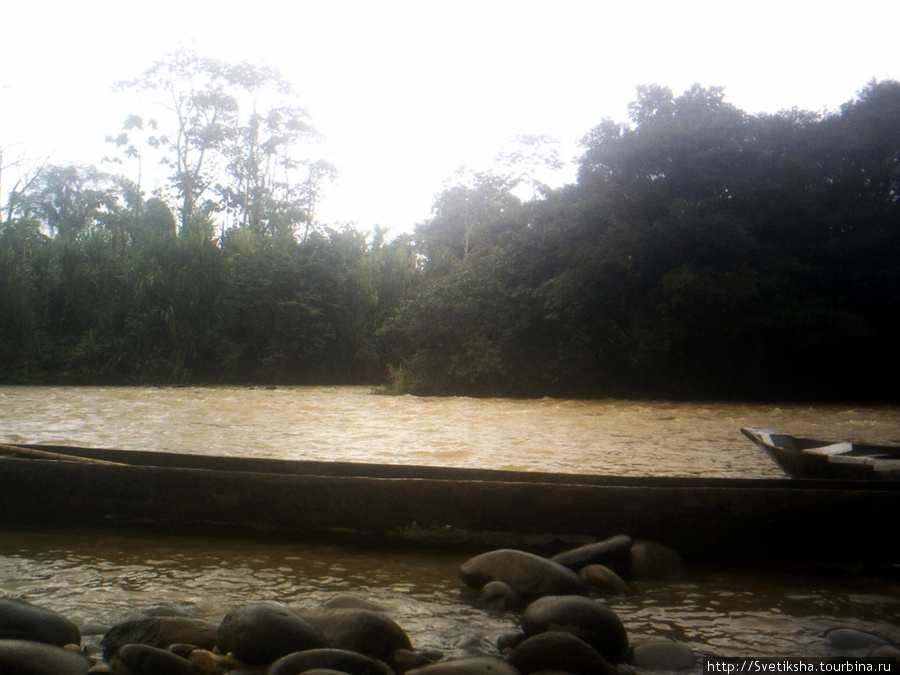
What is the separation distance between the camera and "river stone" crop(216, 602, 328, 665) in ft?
5.82

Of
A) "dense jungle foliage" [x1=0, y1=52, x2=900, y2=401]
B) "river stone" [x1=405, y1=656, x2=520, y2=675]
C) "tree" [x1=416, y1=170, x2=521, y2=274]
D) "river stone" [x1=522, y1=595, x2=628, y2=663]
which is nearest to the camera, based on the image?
"river stone" [x1=405, y1=656, x2=520, y2=675]

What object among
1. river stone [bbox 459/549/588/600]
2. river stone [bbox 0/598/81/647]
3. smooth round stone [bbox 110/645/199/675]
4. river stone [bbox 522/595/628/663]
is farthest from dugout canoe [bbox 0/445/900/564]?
smooth round stone [bbox 110/645/199/675]

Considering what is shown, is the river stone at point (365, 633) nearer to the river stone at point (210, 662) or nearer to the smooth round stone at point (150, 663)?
the river stone at point (210, 662)

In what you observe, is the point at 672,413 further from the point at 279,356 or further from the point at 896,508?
the point at 279,356

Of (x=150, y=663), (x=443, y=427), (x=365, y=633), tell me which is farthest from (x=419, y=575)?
(x=443, y=427)

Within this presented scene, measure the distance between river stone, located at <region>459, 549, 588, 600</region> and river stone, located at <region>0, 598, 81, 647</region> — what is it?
4.07ft

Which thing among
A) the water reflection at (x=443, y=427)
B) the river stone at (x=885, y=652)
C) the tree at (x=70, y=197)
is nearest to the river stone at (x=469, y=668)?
the river stone at (x=885, y=652)

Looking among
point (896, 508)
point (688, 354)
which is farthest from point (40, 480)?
point (688, 354)

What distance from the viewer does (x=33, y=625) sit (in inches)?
72.0

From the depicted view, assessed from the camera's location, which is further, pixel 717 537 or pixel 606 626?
pixel 717 537

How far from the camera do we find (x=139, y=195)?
81.4ft

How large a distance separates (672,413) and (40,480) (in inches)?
299

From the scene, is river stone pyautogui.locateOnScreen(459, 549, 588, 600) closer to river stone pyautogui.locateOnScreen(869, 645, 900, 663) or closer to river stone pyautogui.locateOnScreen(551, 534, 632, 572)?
river stone pyautogui.locateOnScreen(551, 534, 632, 572)

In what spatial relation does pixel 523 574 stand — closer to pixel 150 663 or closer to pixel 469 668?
pixel 469 668
